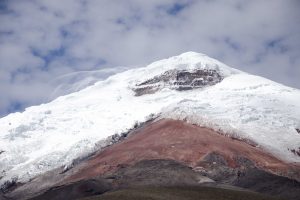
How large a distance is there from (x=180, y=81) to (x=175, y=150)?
133ft

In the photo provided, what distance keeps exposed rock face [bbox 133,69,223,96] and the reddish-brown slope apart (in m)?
29.3

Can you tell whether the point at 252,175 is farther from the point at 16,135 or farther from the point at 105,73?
the point at 105,73

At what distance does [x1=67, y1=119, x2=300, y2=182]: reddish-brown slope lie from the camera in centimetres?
6812

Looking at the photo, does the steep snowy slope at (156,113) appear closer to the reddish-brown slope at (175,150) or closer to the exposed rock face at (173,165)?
the reddish-brown slope at (175,150)

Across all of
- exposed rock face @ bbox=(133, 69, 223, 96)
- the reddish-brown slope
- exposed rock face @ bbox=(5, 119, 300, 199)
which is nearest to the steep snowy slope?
exposed rock face @ bbox=(133, 69, 223, 96)

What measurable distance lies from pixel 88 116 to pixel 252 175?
46.3m

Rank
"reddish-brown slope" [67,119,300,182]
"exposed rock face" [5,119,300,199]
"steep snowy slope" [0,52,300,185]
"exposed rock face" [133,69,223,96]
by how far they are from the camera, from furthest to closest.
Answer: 1. "exposed rock face" [133,69,223,96]
2. "steep snowy slope" [0,52,300,185]
3. "reddish-brown slope" [67,119,300,182]
4. "exposed rock face" [5,119,300,199]

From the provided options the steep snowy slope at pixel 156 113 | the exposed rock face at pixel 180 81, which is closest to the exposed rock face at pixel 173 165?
the steep snowy slope at pixel 156 113

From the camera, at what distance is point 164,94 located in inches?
4168

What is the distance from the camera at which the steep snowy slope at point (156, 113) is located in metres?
79.6

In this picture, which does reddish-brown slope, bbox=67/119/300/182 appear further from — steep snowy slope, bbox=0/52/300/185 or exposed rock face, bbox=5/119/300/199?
steep snowy slope, bbox=0/52/300/185

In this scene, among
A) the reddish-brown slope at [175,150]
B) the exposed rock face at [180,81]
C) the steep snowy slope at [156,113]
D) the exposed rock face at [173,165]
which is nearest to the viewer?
the exposed rock face at [173,165]

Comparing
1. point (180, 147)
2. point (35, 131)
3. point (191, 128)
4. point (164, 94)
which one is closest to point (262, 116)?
point (191, 128)

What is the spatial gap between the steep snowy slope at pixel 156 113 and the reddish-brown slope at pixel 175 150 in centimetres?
345
